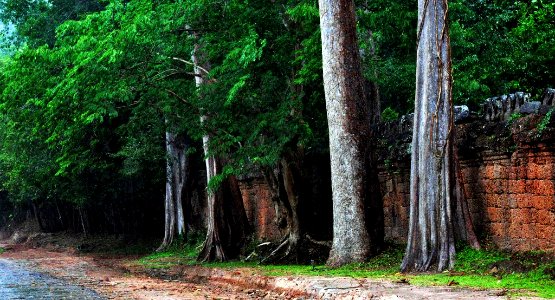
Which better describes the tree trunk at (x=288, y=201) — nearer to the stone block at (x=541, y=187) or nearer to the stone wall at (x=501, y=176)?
the stone wall at (x=501, y=176)

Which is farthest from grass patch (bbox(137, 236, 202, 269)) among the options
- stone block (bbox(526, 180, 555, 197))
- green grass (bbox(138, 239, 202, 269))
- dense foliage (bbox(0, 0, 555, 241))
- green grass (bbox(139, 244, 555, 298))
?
stone block (bbox(526, 180, 555, 197))

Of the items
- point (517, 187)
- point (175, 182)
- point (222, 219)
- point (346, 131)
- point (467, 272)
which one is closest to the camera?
point (467, 272)

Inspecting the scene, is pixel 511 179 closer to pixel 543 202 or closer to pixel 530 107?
pixel 543 202

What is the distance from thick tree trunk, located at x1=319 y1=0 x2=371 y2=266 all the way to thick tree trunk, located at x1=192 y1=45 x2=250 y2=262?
570 centimetres

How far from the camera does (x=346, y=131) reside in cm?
1462

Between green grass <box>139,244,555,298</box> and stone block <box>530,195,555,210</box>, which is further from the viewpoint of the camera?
stone block <box>530,195,555,210</box>

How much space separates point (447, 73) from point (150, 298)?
5797mm

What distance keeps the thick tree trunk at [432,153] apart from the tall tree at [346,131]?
5.73 feet

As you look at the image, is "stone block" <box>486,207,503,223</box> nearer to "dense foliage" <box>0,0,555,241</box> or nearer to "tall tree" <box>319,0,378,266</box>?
"tall tree" <box>319,0,378,266</box>

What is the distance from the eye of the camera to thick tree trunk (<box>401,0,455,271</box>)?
491 inches

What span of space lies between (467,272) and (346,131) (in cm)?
389

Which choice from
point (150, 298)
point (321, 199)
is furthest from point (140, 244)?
point (150, 298)

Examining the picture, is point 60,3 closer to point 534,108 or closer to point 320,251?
point 320,251

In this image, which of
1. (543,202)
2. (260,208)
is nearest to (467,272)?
(543,202)
